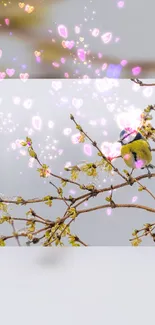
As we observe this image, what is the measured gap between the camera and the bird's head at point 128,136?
1.78 m

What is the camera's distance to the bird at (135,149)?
1.77 m

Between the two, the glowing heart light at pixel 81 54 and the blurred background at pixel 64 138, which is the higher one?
the glowing heart light at pixel 81 54

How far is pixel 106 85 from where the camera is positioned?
1812mm

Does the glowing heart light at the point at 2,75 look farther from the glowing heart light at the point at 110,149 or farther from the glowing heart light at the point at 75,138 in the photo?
the glowing heart light at the point at 110,149

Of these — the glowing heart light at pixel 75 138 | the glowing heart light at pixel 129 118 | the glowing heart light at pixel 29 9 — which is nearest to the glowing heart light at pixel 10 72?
the glowing heart light at pixel 29 9

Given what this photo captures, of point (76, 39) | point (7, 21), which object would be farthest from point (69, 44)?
point (7, 21)

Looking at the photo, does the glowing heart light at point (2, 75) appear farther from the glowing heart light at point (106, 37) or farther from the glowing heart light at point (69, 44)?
the glowing heart light at point (106, 37)

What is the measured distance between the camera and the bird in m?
1.77

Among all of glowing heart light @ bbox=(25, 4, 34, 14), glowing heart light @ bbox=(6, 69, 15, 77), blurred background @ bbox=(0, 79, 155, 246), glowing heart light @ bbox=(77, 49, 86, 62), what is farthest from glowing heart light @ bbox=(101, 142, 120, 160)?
glowing heart light @ bbox=(25, 4, 34, 14)

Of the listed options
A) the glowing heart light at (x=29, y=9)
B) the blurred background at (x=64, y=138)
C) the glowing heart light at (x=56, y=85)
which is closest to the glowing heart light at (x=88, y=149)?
the blurred background at (x=64, y=138)

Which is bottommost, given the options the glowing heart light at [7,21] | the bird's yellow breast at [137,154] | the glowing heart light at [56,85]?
the bird's yellow breast at [137,154]

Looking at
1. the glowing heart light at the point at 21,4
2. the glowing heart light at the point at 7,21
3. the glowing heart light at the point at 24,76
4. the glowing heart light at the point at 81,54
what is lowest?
the glowing heart light at the point at 24,76

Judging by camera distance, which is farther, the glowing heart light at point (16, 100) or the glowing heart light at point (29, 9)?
the glowing heart light at point (16, 100)
